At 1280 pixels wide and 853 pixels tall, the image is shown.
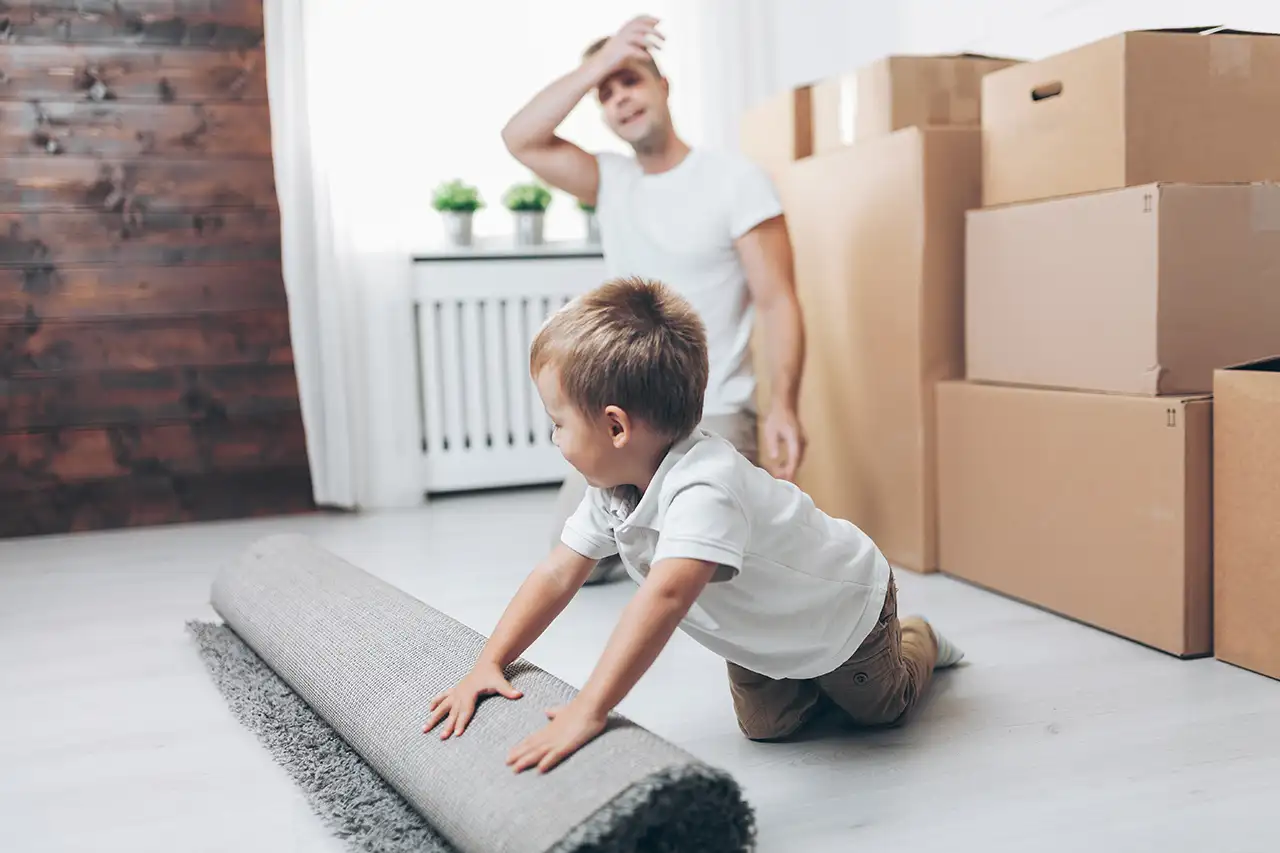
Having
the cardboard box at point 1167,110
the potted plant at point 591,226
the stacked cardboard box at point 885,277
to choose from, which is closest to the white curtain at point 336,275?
the potted plant at point 591,226

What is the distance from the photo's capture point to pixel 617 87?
2.03m

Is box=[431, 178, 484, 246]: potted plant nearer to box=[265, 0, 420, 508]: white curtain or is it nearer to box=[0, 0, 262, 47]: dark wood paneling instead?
box=[265, 0, 420, 508]: white curtain

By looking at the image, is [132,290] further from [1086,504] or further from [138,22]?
[1086,504]

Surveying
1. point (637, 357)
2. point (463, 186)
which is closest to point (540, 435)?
point (463, 186)

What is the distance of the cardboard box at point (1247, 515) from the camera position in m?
1.42

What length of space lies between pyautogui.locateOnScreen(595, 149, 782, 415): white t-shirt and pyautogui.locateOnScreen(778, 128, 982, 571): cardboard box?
0.66ft

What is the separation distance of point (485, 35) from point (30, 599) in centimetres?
171

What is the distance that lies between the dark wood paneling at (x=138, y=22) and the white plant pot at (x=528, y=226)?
2.42ft

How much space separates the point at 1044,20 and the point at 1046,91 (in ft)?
1.86

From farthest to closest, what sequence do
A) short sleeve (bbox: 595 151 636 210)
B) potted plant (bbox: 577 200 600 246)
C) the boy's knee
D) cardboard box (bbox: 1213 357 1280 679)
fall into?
potted plant (bbox: 577 200 600 246), short sleeve (bbox: 595 151 636 210), cardboard box (bbox: 1213 357 1280 679), the boy's knee

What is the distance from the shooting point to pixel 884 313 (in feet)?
6.84

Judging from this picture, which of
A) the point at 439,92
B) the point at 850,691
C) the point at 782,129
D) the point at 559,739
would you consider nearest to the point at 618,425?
the point at 559,739

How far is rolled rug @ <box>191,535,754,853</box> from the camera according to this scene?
0.91 meters

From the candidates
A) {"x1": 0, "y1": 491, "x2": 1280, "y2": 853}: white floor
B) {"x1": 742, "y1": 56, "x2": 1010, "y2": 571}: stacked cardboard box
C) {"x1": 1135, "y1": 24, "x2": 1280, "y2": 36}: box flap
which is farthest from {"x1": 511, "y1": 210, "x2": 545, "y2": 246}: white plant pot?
{"x1": 1135, "y1": 24, "x2": 1280, "y2": 36}: box flap
